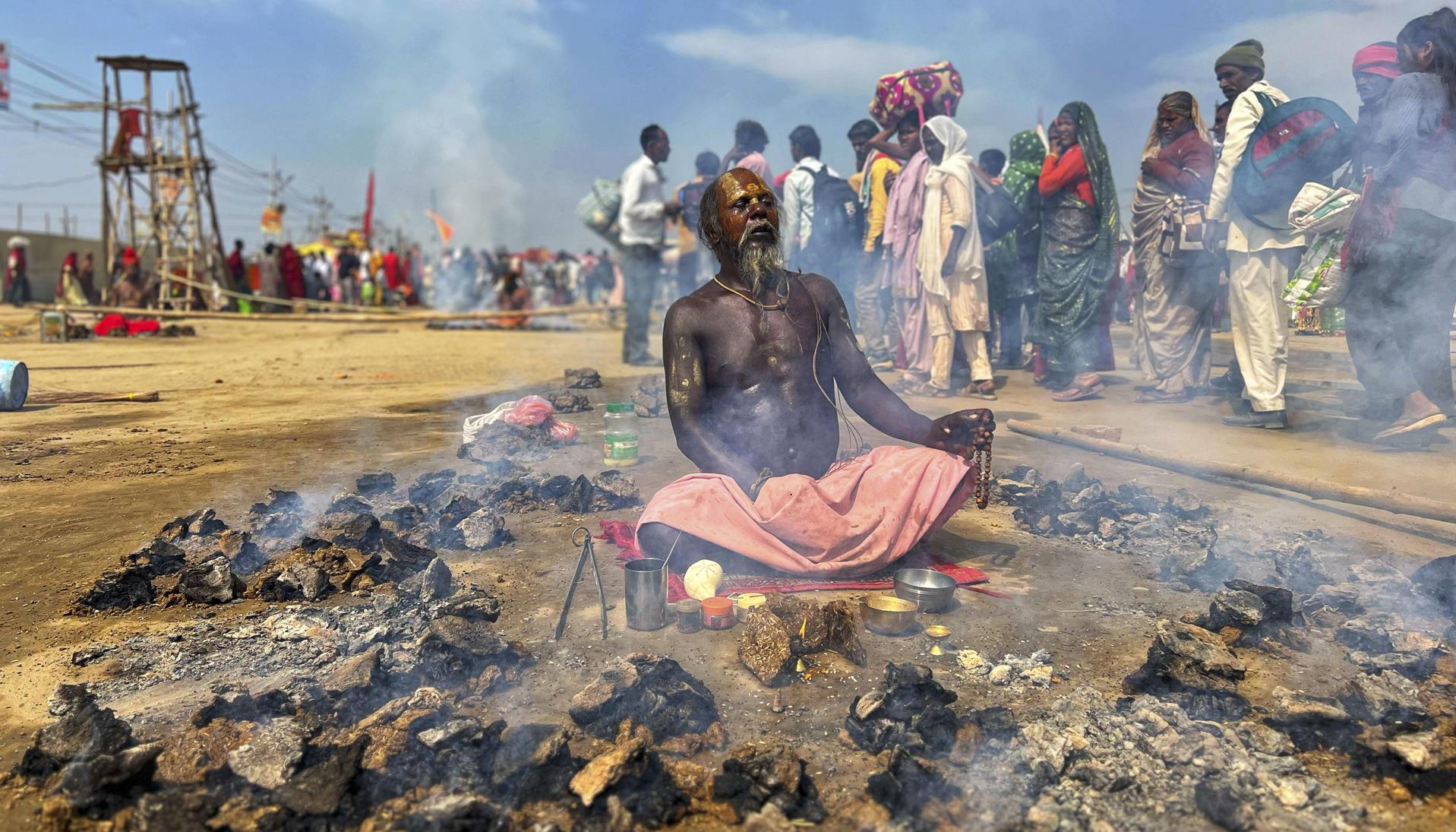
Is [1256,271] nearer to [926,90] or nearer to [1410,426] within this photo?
[1410,426]

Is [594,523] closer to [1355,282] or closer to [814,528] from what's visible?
[814,528]

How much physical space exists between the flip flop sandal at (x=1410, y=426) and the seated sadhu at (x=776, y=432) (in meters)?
4.03

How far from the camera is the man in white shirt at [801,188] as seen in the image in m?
11.2

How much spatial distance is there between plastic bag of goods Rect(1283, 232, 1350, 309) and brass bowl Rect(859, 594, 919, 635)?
14.8 ft

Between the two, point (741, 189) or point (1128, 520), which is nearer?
point (741, 189)

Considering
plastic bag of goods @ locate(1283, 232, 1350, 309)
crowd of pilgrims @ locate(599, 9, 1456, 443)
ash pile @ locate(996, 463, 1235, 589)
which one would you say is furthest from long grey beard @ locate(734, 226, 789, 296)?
plastic bag of goods @ locate(1283, 232, 1350, 309)

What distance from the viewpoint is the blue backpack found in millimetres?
6652

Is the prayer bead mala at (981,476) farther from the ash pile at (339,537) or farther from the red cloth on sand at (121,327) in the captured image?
the red cloth on sand at (121,327)

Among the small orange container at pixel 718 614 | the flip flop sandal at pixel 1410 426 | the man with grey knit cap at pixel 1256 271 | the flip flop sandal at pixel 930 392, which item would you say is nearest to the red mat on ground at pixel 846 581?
the small orange container at pixel 718 614

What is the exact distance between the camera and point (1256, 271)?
284 inches

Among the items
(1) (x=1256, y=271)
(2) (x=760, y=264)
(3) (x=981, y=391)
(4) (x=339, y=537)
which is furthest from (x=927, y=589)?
(3) (x=981, y=391)

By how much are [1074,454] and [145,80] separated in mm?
27730

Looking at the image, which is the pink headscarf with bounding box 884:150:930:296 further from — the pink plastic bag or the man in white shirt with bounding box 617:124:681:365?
the pink plastic bag

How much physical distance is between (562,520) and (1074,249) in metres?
6.60
